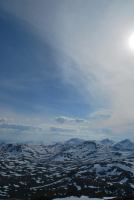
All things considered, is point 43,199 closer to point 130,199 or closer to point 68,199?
point 68,199

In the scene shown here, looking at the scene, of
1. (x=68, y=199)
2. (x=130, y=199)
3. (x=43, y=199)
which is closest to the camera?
(x=130, y=199)

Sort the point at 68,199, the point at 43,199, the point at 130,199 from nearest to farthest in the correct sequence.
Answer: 1. the point at 130,199
2. the point at 43,199
3. the point at 68,199

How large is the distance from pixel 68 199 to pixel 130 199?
4495cm

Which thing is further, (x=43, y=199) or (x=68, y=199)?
(x=68, y=199)

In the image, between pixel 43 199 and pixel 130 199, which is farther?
pixel 43 199

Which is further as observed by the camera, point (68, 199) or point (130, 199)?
point (68, 199)

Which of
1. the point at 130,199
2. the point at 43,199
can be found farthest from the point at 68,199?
the point at 130,199

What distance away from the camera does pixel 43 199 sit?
122 m

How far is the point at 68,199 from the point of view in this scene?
137875 mm

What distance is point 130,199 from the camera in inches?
4038

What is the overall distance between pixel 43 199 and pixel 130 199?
137 ft
